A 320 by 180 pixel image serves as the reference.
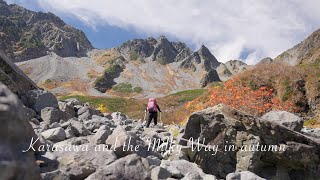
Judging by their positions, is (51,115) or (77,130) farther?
(51,115)

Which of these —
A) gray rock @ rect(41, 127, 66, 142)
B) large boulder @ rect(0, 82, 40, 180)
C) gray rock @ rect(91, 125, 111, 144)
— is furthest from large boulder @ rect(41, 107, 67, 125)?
large boulder @ rect(0, 82, 40, 180)

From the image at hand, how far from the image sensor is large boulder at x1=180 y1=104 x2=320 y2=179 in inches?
396

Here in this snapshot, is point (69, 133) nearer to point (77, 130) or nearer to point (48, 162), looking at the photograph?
point (77, 130)

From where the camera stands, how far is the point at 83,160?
6.30 meters

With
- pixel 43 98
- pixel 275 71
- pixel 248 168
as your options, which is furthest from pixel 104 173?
pixel 275 71

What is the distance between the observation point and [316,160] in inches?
405

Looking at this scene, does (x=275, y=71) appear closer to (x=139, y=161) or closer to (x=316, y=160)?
(x=316, y=160)

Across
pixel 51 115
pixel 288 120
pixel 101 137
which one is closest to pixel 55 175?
pixel 101 137

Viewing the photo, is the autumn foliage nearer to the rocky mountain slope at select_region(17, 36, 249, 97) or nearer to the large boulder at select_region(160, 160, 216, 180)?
the large boulder at select_region(160, 160, 216, 180)

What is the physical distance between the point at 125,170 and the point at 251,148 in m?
5.16

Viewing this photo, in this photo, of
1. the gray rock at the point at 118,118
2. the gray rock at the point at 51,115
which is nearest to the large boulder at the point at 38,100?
the gray rock at the point at 51,115

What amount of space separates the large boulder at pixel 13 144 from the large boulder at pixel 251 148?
6476mm

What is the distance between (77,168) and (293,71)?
34.4 meters

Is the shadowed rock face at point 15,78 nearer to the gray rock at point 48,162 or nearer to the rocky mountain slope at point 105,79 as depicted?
the gray rock at point 48,162
